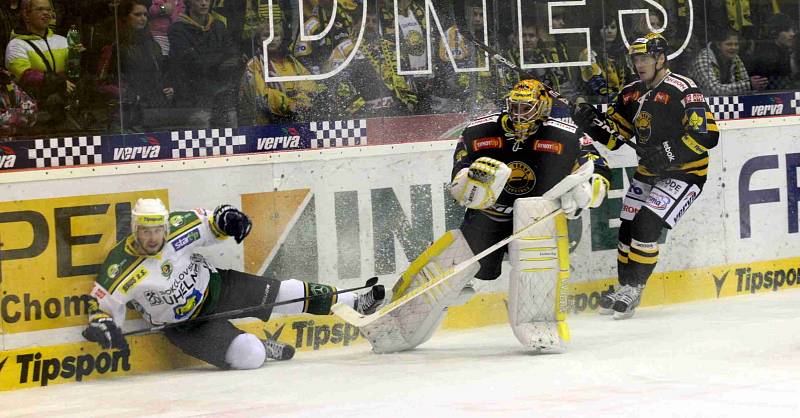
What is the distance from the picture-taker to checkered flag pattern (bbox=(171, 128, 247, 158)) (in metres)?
6.41

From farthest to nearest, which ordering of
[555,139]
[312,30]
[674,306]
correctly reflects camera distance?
[674,306], [312,30], [555,139]

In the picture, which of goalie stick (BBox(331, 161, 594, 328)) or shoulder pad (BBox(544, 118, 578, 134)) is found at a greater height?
shoulder pad (BBox(544, 118, 578, 134))

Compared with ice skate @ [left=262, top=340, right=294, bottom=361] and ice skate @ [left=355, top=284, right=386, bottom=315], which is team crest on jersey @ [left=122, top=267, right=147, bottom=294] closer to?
ice skate @ [left=262, top=340, right=294, bottom=361]

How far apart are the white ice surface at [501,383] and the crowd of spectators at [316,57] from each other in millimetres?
1307

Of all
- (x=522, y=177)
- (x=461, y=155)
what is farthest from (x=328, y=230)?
(x=522, y=177)

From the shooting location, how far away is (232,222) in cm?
607

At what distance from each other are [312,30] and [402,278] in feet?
4.67

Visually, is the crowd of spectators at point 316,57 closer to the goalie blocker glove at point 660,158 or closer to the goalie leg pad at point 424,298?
the goalie blocker glove at point 660,158

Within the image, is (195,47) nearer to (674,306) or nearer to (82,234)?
(82,234)

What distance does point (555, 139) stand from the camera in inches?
251

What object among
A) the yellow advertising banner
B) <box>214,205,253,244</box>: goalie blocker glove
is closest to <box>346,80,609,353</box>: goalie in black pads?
<box>214,205,253,244</box>: goalie blocker glove

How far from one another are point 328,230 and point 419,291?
0.83 meters

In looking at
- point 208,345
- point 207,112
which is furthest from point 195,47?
point 208,345

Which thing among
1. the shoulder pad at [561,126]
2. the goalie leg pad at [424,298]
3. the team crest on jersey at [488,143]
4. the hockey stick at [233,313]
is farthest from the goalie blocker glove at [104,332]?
the shoulder pad at [561,126]
